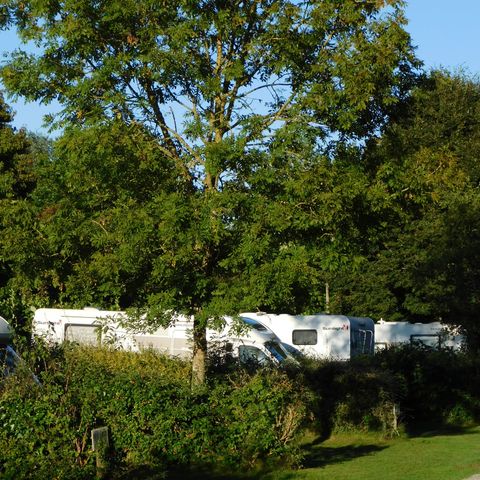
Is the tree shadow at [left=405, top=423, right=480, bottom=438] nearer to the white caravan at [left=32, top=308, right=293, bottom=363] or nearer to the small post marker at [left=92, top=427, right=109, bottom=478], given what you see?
the white caravan at [left=32, top=308, right=293, bottom=363]

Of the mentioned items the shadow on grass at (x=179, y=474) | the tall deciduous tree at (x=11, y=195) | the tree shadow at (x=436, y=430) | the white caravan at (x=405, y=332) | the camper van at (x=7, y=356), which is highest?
the tall deciduous tree at (x=11, y=195)

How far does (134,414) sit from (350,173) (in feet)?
14.6

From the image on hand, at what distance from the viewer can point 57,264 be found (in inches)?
497

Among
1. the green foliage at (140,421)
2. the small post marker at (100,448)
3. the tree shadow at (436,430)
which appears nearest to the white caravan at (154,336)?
the tree shadow at (436,430)

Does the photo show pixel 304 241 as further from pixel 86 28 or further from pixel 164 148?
pixel 86 28

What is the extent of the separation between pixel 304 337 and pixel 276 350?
20.9ft

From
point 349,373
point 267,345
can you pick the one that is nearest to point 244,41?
point 349,373

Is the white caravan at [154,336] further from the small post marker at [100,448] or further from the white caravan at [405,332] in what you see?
the white caravan at [405,332]

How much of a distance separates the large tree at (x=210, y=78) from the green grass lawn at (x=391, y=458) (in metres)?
2.45

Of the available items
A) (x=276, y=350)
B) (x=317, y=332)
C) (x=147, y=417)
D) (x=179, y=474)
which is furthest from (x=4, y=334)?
(x=317, y=332)

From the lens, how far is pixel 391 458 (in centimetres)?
1404

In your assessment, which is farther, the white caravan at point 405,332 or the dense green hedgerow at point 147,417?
the white caravan at point 405,332

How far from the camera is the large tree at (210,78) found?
12.0m

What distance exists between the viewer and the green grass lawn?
12.1 m
